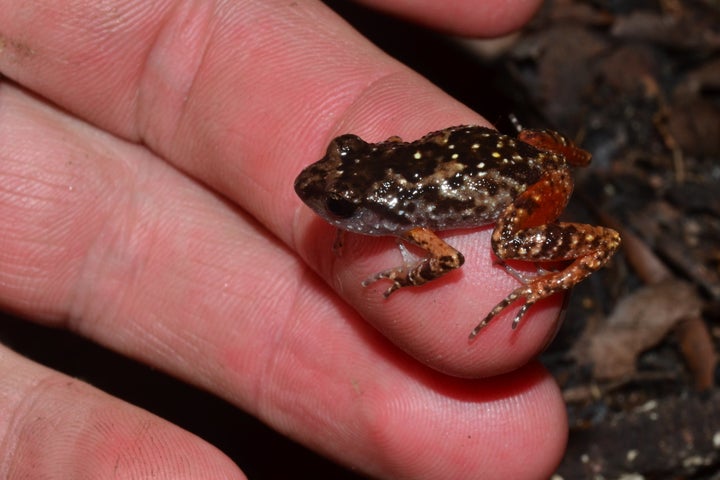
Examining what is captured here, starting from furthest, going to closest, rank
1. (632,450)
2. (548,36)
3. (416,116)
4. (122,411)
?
(548,36)
(632,450)
(416,116)
(122,411)

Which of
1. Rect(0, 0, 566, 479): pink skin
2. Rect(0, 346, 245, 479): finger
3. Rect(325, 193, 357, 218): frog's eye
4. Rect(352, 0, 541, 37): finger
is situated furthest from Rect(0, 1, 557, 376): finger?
Rect(0, 346, 245, 479): finger

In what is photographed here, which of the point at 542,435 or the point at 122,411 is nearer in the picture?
the point at 122,411

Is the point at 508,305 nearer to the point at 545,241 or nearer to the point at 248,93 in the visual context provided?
the point at 545,241

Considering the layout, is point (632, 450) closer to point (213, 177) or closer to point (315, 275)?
point (315, 275)

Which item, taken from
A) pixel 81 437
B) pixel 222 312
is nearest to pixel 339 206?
pixel 222 312

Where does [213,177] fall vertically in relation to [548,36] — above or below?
below

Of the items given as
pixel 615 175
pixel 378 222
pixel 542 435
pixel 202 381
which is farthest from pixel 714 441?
pixel 202 381

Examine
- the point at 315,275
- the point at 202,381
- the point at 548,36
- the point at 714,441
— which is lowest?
the point at 202,381
